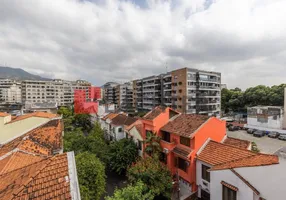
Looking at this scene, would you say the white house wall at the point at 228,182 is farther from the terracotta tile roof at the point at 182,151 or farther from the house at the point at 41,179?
the house at the point at 41,179

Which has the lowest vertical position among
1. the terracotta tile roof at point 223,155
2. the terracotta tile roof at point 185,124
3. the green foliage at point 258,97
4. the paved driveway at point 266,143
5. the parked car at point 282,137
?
the paved driveway at point 266,143

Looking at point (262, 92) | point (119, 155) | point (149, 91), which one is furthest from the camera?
point (149, 91)

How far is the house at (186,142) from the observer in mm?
16828

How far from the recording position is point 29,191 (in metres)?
6.95

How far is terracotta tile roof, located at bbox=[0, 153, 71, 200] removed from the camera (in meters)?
6.77

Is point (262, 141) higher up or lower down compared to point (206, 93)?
lower down

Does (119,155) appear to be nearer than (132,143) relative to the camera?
Yes

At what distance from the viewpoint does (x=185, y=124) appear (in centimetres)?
1928

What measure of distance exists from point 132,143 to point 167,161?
7.08 metres

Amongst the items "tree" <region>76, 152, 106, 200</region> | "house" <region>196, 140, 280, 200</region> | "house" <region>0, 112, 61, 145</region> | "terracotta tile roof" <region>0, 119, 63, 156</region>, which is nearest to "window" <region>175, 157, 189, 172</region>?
"house" <region>196, 140, 280, 200</region>

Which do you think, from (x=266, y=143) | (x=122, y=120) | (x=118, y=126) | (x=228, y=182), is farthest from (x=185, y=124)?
(x=266, y=143)

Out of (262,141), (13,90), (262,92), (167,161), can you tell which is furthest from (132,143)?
(13,90)

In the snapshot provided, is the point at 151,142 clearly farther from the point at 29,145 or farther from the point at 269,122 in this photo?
the point at 269,122

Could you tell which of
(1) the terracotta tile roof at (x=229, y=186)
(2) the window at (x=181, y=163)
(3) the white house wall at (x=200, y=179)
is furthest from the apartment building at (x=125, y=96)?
(1) the terracotta tile roof at (x=229, y=186)
